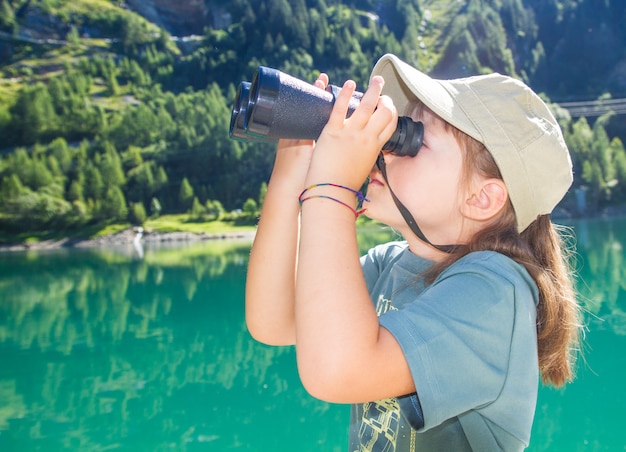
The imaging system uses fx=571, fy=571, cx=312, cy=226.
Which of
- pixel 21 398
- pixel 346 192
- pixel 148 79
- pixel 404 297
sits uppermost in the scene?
pixel 346 192

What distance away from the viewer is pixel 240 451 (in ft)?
13.6

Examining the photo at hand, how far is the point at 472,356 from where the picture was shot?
0.72 m

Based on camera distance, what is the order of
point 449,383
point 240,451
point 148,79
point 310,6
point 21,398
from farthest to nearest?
point 310,6 < point 148,79 < point 21,398 < point 240,451 < point 449,383

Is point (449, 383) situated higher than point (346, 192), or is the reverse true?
point (346, 192)

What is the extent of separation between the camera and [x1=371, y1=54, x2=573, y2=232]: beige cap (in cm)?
83

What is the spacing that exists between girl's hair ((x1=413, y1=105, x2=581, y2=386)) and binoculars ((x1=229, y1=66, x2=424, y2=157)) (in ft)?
0.29

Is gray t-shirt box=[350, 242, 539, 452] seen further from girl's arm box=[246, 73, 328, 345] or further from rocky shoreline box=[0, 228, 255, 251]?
rocky shoreline box=[0, 228, 255, 251]

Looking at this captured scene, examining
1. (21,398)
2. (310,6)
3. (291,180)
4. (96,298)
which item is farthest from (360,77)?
(291,180)

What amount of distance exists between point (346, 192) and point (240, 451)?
150 inches

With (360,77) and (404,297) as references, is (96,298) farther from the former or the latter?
(360,77)

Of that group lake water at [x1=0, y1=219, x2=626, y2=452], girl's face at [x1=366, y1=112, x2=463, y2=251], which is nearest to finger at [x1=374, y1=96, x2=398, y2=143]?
girl's face at [x1=366, y1=112, x2=463, y2=251]

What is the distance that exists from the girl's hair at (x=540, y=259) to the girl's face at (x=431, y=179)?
0.7 inches

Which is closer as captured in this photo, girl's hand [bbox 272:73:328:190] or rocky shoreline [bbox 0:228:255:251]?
girl's hand [bbox 272:73:328:190]

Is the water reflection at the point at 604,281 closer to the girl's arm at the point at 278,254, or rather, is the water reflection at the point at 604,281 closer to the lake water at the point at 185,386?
the lake water at the point at 185,386
